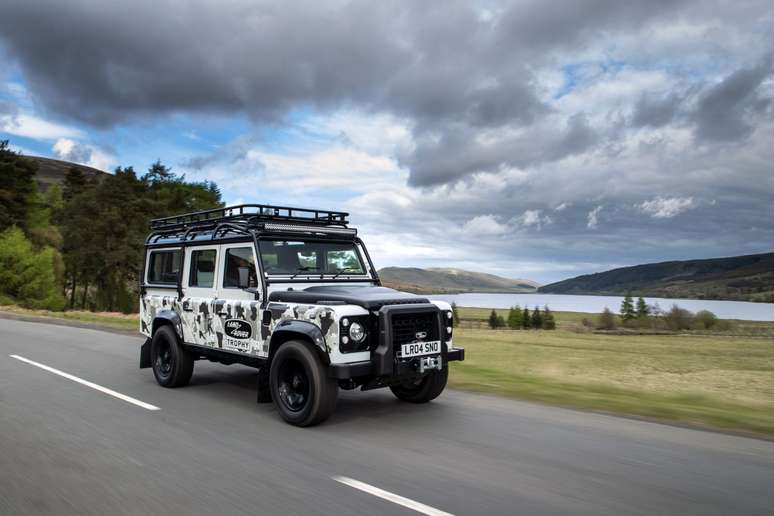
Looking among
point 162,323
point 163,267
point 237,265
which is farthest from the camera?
point 163,267

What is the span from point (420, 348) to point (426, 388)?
3.95 ft

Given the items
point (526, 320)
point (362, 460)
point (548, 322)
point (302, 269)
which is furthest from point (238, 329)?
point (526, 320)

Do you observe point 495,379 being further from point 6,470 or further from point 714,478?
point 6,470

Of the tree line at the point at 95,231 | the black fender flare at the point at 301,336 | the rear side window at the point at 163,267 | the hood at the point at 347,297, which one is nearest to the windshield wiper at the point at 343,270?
the hood at the point at 347,297

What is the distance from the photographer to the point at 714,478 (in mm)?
4406

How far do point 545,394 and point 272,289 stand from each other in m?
4.20

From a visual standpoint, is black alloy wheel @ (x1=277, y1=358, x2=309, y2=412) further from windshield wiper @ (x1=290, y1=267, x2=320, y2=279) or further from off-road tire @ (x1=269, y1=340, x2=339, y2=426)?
windshield wiper @ (x1=290, y1=267, x2=320, y2=279)

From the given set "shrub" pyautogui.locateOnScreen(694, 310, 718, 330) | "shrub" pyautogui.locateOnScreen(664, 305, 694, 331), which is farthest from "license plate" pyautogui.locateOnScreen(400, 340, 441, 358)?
"shrub" pyautogui.locateOnScreen(664, 305, 694, 331)

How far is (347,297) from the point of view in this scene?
19.8ft

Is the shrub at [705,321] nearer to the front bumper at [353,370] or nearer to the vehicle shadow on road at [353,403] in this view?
the vehicle shadow on road at [353,403]

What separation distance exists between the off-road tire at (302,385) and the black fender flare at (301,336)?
0.07 m

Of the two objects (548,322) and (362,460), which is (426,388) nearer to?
(362,460)

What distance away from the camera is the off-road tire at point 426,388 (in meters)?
7.02

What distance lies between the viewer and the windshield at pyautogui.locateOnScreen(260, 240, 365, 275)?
22.8 ft
